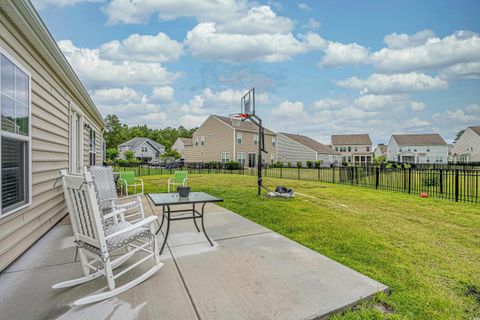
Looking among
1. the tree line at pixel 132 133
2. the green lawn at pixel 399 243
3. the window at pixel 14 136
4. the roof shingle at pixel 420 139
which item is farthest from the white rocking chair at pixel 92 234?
the tree line at pixel 132 133

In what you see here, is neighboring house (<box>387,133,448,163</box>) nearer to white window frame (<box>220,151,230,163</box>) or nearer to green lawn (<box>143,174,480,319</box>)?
white window frame (<box>220,151,230,163</box>)

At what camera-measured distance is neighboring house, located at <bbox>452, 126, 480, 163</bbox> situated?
31.0 meters

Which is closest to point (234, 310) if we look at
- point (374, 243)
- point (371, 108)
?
point (374, 243)

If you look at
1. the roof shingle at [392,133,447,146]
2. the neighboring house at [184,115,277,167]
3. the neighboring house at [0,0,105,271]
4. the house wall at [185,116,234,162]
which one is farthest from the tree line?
the neighboring house at [0,0,105,271]

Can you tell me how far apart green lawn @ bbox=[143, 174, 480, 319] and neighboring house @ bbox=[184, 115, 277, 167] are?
18915mm

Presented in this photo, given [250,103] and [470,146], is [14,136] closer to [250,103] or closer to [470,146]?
[250,103]

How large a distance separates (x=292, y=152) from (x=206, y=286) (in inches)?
1244

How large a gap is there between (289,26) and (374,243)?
10.8 meters

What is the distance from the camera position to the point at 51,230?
13.5 feet

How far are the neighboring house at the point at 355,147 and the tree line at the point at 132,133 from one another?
34.6 meters

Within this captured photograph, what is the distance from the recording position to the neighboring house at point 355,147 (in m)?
47.3

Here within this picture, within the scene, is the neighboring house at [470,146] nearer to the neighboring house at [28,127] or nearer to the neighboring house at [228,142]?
the neighboring house at [228,142]

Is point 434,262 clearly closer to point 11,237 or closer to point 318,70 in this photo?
point 11,237

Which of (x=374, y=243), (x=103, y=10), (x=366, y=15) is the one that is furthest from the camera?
(x=366, y=15)
